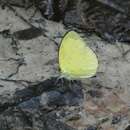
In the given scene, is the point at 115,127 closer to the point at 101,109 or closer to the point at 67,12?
the point at 101,109

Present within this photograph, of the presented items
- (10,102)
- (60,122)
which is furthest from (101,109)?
(10,102)

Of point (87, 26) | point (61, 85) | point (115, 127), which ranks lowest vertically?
Answer: point (115, 127)

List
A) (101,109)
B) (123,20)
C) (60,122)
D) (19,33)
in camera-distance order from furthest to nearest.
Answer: (123,20)
(19,33)
(101,109)
(60,122)

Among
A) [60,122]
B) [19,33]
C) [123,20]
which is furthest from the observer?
[123,20]

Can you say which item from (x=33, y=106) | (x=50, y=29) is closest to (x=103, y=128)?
(x=33, y=106)

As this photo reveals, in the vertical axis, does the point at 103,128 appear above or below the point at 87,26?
below

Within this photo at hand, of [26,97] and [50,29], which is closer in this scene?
[26,97]
